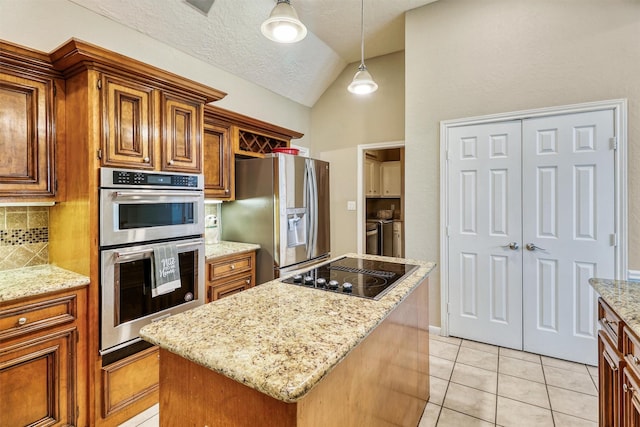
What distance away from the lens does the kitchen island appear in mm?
829

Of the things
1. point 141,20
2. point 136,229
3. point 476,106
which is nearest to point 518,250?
point 476,106

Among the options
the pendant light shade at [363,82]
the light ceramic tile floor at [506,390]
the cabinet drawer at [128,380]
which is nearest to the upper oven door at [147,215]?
the cabinet drawer at [128,380]

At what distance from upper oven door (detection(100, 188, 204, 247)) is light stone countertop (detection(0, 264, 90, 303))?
0.25 meters

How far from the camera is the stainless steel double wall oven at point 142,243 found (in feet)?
6.20

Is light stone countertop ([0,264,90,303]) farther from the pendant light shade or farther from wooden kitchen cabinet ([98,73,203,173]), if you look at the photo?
the pendant light shade

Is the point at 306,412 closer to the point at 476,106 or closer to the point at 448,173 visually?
the point at 448,173

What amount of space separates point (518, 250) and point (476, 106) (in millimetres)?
1379

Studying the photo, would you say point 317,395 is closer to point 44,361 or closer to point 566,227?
point 44,361

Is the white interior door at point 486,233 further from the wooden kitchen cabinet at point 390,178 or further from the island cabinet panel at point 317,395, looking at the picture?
the wooden kitchen cabinet at point 390,178

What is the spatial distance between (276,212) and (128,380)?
5.63 ft

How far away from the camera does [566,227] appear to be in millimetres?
2658

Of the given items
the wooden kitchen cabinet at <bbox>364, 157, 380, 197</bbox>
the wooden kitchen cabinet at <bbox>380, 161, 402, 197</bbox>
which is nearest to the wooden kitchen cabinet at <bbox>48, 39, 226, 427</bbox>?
the wooden kitchen cabinet at <bbox>364, 157, 380, 197</bbox>

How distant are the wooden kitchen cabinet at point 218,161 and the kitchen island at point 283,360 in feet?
5.61

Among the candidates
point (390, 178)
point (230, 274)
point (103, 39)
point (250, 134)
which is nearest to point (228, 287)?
point (230, 274)
